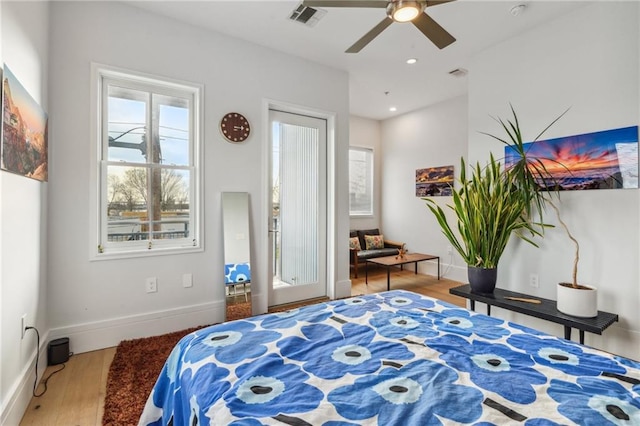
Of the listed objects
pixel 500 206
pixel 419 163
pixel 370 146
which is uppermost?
pixel 370 146

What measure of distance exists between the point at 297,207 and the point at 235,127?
3.75ft

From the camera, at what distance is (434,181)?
528 centimetres

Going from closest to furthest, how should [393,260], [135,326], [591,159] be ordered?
1. [591,159]
2. [135,326]
3. [393,260]

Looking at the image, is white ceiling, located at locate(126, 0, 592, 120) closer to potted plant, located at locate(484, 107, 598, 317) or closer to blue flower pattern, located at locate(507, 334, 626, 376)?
potted plant, located at locate(484, 107, 598, 317)

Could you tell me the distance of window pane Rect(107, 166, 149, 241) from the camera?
266 cm

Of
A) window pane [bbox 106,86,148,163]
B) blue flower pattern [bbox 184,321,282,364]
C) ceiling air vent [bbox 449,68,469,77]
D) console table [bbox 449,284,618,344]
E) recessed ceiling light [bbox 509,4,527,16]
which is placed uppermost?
ceiling air vent [bbox 449,68,469,77]

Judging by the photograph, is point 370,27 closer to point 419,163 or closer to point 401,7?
point 401,7

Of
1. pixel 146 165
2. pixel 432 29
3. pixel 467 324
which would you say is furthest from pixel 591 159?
pixel 146 165

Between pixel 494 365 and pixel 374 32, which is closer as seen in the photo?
pixel 494 365

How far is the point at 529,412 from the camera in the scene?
2.81 feet

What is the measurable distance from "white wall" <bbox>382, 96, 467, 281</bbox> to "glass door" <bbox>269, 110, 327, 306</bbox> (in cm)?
237

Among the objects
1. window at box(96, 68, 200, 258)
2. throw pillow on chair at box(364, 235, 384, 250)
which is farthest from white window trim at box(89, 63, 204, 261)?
throw pillow on chair at box(364, 235, 384, 250)

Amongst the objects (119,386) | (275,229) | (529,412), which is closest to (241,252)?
(275,229)

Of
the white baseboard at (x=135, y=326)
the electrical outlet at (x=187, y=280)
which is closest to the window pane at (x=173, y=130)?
the electrical outlet at (x=187, y=280)
